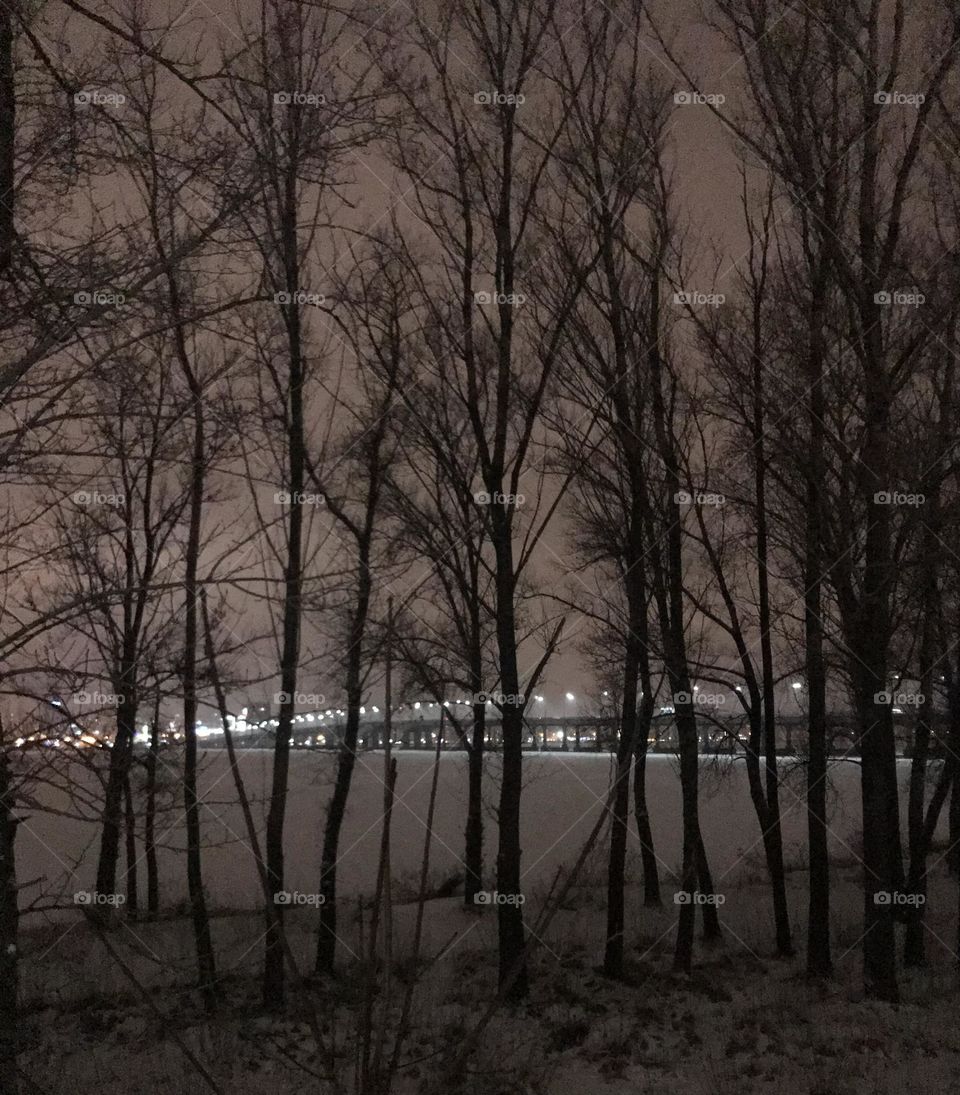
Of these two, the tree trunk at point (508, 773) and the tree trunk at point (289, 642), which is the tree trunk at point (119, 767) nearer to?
the tree trunk at point (289, 642)

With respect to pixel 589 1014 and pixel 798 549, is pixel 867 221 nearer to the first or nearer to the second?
pixel 798 549

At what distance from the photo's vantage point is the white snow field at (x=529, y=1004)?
7039 millimetres

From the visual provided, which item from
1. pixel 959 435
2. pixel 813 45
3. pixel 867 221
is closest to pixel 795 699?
pixel 959 435

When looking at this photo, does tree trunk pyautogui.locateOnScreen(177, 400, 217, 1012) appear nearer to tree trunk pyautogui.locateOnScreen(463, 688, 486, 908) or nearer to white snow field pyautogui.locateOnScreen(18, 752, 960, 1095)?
white snow field pyautogui.locateOnScreen(18, 752, 960, 1095)

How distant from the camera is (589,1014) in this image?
9.48 meters

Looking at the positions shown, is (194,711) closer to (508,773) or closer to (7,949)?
(508,773)

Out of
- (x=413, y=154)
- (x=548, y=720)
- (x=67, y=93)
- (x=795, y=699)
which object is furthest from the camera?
(x=548, y=720)

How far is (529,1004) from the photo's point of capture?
9727 millimetres

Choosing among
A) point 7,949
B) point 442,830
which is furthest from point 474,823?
point 7,949

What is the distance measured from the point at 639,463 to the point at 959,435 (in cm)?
328

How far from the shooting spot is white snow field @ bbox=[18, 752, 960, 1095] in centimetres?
704

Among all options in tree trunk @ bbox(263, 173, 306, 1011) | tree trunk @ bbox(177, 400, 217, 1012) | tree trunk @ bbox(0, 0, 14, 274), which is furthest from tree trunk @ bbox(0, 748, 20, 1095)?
tree trunk @ bbox(263, 173, 306, 1011)

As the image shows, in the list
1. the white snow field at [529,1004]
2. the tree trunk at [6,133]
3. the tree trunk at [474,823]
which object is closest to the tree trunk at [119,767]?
the white snow field at [529,1004]

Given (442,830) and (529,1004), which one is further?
(442,830)
